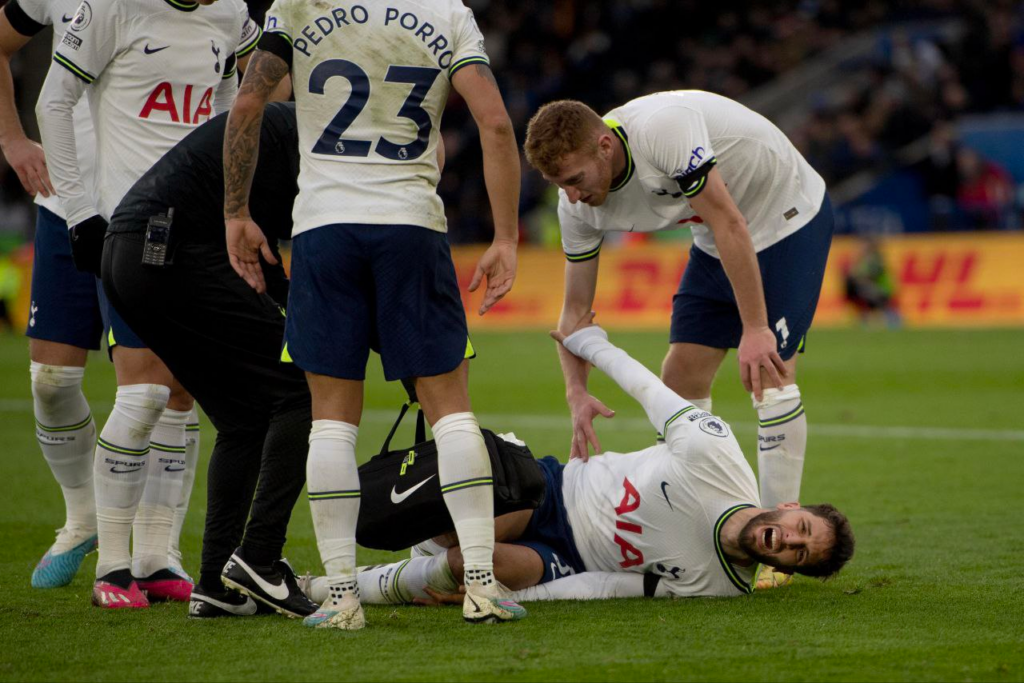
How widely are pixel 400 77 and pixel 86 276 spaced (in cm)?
191

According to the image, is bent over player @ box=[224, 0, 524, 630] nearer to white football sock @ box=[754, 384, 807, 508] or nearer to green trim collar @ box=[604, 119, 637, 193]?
green trim collar @ box=[604, 119, 637, 193]

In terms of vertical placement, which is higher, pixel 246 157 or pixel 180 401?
pixel 246 157

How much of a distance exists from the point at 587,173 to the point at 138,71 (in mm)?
1649

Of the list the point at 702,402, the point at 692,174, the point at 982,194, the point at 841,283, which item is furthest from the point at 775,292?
the point at 982,194

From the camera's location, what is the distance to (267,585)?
13.5 feet

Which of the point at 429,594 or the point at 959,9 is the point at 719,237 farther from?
the point at 959,9

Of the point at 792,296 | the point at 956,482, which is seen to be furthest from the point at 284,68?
the point at 956,482

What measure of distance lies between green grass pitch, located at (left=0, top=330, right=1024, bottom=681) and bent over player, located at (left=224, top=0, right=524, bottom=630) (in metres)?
0.33

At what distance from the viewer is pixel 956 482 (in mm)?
6699

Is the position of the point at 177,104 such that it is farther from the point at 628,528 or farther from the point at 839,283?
the point at 839,283

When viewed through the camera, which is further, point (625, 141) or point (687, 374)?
point (687, 374)

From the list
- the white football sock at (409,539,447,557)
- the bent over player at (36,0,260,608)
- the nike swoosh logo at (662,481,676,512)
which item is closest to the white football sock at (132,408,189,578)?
the bent over player at (36,0,260,608)

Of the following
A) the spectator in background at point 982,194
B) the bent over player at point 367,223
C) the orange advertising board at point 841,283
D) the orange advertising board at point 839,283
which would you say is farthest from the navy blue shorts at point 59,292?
the spectator in background at point 982,194

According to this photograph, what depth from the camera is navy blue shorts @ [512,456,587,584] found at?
14.7 ft
